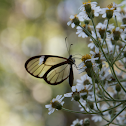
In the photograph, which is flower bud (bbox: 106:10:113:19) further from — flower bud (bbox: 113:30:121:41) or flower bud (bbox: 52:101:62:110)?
flower bud (bbox: 52:101:62:110)

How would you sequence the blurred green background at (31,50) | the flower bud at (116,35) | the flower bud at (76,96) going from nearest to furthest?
1. the flower bud at (76,96)
2. the flower bud at (116,35)
3. the blurred green background at (31,50)

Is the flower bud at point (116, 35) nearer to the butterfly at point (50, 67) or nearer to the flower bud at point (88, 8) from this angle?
the flower bud at point (88, 8)

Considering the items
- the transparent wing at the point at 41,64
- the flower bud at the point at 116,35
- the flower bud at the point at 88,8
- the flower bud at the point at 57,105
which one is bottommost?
the flower bud at the point at 57,105

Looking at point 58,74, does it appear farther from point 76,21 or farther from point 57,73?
point 76,21

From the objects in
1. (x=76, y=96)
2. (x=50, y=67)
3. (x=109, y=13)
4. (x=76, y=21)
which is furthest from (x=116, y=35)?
(x=50, y=67)

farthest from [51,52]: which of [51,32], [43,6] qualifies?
→ [43,6]

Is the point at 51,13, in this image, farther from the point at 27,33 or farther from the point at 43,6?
the point at 27,33

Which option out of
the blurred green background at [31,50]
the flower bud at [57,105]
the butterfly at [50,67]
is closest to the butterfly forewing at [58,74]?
the butterfly at [50,67]
